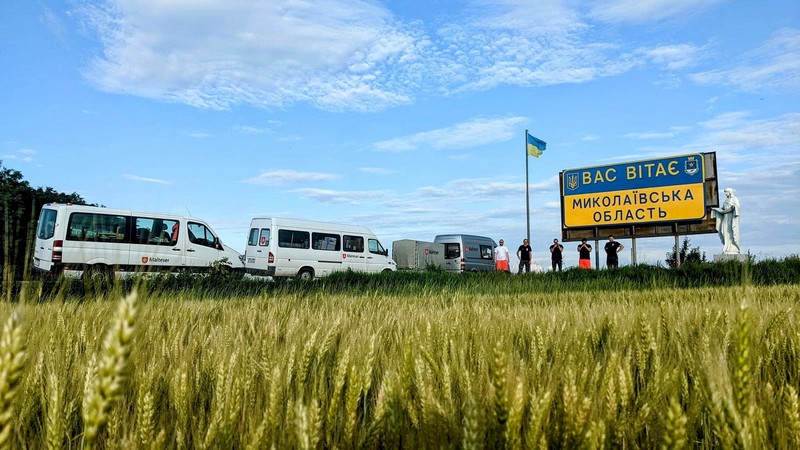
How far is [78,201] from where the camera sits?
77.8 feet

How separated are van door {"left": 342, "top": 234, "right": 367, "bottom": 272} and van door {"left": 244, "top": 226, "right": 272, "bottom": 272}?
12.5 feet

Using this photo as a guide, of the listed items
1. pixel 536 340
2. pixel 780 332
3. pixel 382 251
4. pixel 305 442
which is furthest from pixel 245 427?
pixel 382 251

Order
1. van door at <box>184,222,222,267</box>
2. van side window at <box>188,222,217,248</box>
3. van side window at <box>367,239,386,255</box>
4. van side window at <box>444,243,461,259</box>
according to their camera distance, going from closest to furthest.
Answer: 1. van door at <box>184,222,222,267</box>
2. van side window at <box>188,222,217,248</box>
3. van side window at <box>367,239,386,255</box>
4. van side window at <box>444,243,461,259</box>

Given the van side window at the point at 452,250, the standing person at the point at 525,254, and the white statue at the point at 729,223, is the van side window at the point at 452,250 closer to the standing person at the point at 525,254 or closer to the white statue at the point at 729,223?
the standing person at the point at 525,254

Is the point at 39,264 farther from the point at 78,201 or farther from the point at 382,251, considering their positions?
the point at 382,251

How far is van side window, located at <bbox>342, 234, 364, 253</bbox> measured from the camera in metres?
25.0

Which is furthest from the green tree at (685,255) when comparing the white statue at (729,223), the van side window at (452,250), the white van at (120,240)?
the white van at (120,240)

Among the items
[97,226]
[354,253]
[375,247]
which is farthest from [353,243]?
[97,226]

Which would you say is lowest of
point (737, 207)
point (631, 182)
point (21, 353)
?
point (21, 353)

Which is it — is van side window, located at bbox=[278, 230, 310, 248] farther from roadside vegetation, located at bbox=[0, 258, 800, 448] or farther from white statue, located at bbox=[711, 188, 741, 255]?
roadside vegetation, located at bbox=[0, 258, 800, 448]

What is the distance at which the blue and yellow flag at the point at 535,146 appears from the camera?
115 ft

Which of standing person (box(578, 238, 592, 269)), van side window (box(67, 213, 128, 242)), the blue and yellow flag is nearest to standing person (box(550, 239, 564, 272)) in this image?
standing person (box(578, 238, 592, 269))

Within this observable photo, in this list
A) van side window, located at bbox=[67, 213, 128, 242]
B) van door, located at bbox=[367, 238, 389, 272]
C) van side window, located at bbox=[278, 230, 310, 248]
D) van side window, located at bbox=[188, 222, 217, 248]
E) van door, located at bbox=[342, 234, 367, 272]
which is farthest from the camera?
van door, located at bbox=[367, 238, 389, 272]

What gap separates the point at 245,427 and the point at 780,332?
2488mm
